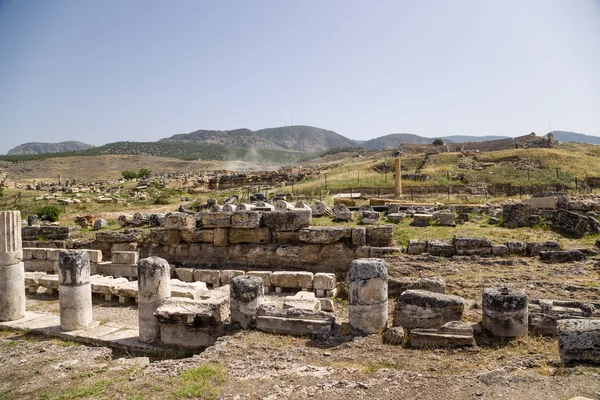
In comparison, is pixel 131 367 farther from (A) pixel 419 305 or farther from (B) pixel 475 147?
(B) pixel 475 147

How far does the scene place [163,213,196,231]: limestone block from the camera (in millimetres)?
13719

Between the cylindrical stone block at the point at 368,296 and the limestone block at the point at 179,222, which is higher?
the limestone block at the point at 179,222

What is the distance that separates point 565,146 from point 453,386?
196ft

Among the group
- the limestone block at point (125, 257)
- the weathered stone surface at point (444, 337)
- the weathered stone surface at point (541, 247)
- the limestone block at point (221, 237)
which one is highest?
the limestone block at point (221, 237)

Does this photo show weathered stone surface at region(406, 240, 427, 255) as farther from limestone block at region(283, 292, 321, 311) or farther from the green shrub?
the green shrub

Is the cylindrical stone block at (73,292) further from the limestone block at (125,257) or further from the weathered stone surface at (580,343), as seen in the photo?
the weathered stone surface at (580,343)

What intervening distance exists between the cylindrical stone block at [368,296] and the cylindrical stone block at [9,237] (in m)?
7.47

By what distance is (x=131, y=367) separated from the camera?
21.9 ft

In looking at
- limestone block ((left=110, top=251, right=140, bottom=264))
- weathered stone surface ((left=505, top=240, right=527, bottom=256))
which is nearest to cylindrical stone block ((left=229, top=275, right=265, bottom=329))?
limestone block ((left=110, top=251, right=140, bottom=264))

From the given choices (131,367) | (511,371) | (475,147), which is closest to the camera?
(511,371)

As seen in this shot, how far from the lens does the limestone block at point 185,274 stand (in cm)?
1281

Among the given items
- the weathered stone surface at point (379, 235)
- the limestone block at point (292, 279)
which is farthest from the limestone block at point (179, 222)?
the weathered stone surface at point (379, 235)

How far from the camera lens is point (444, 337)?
6797 millimetres

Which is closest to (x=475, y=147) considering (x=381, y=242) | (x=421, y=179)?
(x=421, y=179)
